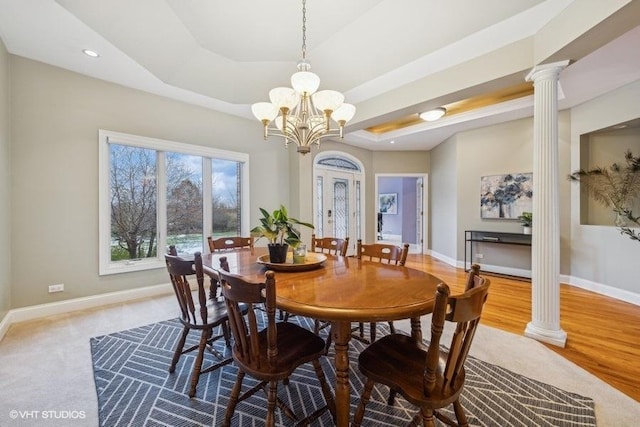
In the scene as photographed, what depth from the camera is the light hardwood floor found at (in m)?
2.09

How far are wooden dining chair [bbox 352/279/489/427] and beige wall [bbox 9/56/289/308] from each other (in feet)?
11.8

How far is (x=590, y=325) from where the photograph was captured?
9.29ft

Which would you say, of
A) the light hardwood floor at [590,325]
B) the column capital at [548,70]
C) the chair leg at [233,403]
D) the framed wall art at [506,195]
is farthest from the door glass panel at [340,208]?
the chair leg at [233,403]

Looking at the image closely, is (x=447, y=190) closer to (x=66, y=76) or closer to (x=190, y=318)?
(x=190, y=318)

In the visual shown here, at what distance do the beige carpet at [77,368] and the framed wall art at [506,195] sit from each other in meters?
3.06

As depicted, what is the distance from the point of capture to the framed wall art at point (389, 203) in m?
10.7

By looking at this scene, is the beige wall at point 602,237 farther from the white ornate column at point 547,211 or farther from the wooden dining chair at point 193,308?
the wooden dining chair at point 193,308

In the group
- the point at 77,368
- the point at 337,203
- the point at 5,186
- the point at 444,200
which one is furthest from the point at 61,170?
the point at 444,200

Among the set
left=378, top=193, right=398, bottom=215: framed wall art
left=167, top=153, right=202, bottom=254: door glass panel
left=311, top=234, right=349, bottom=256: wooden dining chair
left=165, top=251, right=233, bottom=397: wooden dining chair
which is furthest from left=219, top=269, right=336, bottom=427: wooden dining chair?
left=378, top=193, right=398, bottom=215: framed wall art

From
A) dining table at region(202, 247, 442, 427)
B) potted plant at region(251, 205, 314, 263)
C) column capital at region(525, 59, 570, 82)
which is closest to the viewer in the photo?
dining table at region(202, 247, 442, 427)

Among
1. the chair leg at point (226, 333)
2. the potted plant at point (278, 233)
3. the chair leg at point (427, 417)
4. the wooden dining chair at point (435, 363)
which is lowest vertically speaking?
the chair leg at point (226, 333)

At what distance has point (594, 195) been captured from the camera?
161 inches

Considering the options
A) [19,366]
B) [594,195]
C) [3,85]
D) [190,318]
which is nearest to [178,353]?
[190,318]

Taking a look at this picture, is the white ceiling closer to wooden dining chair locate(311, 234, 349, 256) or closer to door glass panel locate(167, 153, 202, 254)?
door glass panel locate(167, 153, 202, 254)
